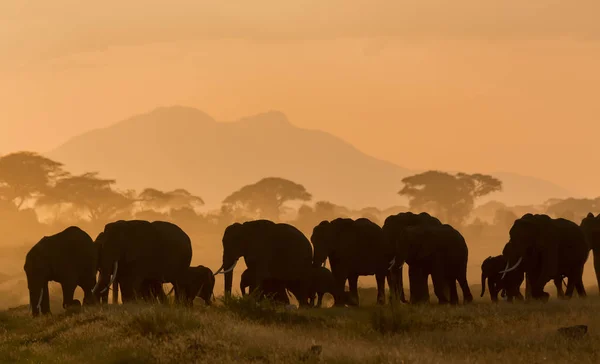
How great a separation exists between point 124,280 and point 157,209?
9806cm

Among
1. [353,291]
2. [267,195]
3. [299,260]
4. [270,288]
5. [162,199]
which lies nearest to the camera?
[299,260]

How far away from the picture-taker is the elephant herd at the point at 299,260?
951 inches

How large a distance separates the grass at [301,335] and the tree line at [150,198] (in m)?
78.0

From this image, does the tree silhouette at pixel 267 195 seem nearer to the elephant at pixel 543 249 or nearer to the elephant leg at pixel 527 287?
the elephant leg at pixel 527 287

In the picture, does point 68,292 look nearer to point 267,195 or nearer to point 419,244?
point 419,244

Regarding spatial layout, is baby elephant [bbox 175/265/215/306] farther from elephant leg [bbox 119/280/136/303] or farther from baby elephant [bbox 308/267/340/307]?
baby elephant [bbox 308/267/340/307]

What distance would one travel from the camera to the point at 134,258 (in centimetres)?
2481

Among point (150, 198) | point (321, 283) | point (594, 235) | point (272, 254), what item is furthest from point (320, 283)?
point (150, 198)

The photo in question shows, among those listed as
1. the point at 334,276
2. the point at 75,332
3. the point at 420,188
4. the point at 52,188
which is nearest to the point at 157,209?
the point at 52,188

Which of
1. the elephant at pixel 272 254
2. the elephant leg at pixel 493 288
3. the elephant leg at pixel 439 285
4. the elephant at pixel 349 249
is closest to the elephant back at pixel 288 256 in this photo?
the elephant at pixel 272 254

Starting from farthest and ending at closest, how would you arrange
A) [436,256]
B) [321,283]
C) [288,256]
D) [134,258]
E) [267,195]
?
[267,195], [321,283], [288,256], [436,256], [134,258]

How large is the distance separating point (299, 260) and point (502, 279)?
627 centimetres

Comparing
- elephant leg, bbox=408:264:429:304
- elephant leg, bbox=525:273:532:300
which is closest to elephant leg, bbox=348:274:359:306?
elephant leg, bbox=408:264:429:304

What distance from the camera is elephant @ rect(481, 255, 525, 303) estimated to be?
27.2 meters
